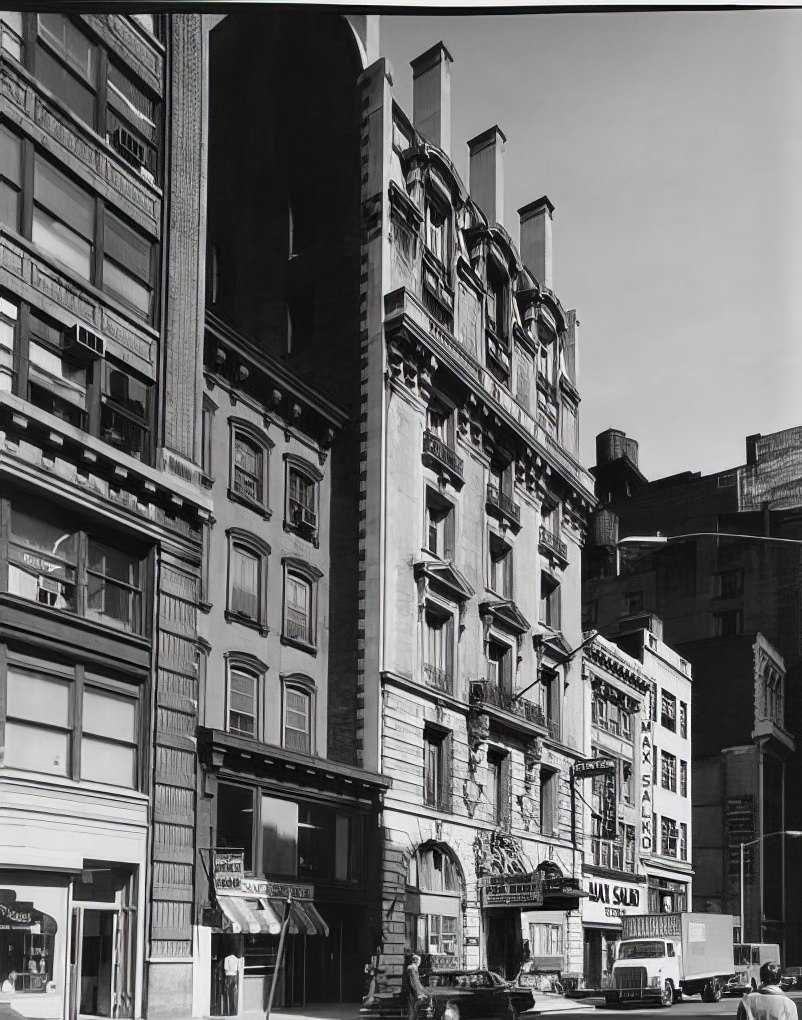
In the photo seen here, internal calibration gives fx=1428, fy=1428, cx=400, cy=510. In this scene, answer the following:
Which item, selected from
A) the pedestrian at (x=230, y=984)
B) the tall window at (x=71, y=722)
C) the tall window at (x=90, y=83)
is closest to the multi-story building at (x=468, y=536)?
the pedestrian at (x=230, y=984)

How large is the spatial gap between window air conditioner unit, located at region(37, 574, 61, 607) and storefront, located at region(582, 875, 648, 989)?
6.39m

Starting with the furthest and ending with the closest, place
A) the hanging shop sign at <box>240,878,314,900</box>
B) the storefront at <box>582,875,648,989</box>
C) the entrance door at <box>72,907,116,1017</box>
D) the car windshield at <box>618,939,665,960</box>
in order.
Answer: the storefront at <box>582,875,648,989</box> → the car windshield at <box>618,939,665,960</box> → the hanging shop sign at <box>240,878,314,900</box> → the entrance door at <box>72,907,116,1017</box>

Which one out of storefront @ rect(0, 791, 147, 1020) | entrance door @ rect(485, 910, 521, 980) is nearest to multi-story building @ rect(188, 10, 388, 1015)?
storefront @ rect(0, 791, 147, 1020)

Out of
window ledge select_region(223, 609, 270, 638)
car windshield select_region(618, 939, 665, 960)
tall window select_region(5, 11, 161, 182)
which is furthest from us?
window ledge select_region(223, 609, 270, 638)

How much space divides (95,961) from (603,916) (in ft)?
20.3

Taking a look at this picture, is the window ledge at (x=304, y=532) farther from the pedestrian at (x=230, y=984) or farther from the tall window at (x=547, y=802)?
the pedestrian at (x=230, y=984)

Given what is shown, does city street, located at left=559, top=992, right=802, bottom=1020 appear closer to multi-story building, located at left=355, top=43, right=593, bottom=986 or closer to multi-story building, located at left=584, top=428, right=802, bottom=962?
multi-story building, located at left=355, top=43, right=593, bottom=986

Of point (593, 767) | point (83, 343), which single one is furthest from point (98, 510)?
point (593, 767)

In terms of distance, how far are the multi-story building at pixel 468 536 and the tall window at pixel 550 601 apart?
20 mm

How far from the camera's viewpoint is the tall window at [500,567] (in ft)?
47.4

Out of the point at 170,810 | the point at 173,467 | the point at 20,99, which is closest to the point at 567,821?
the point at 170,810

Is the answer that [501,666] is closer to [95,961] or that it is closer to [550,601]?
[550,601]

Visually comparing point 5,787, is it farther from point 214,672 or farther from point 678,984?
point 678,984

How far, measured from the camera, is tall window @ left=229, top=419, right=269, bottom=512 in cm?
1346
